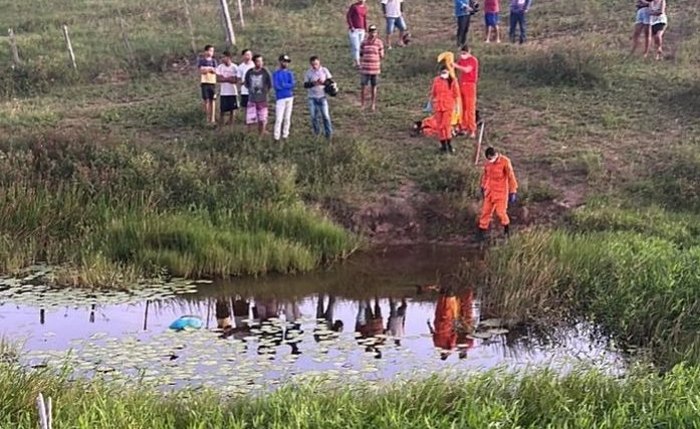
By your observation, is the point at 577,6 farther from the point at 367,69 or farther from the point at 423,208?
the point at 423,208

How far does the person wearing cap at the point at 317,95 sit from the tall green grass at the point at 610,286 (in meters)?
4.95

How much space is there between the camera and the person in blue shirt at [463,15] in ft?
68.9

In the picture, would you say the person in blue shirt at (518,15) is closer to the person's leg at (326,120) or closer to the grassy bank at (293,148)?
the grassy bank at (293,148)

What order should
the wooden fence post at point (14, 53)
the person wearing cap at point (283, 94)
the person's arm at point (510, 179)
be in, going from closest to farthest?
the person's arm at point (510, 179) → the person wearing cap at point (283, 94) → the wooden fence post at point (14, 53)

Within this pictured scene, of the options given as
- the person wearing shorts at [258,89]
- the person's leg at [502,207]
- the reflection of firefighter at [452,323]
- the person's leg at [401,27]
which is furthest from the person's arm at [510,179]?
the person's leg at [401,27]

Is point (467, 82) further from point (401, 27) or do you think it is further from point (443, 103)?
point (401, 27)

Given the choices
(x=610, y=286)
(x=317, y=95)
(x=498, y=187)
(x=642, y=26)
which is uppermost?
(x=642, y=26)

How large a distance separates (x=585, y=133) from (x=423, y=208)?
3.93 m

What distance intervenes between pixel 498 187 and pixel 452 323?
3.08 meters

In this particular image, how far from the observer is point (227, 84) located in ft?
55.7

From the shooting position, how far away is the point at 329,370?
379 inches

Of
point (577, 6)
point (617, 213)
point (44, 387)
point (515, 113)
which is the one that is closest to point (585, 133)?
point (515, 113)

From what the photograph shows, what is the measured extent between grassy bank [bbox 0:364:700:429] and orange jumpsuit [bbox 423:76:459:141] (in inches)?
325

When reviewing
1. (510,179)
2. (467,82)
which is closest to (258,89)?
(467,82)
